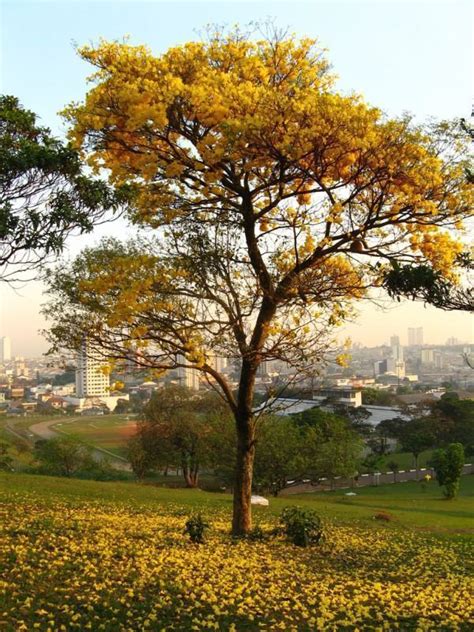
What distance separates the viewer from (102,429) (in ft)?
285

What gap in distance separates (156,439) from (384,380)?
16250cm

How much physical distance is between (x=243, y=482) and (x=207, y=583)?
3.64 metres

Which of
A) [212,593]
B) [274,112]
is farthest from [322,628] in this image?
[274,112]

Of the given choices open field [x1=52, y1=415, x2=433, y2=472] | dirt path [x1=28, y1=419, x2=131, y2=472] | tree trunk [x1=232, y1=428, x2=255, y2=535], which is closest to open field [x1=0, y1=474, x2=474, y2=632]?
tree trunk [x1=232, y1=428, x2=255, y2=535]

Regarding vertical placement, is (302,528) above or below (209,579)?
below

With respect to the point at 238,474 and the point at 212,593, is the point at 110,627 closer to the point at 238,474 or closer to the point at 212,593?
the point at 212,593

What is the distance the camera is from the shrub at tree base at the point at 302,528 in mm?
9344

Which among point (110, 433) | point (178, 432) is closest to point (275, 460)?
point (178, 432)

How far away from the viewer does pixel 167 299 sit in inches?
386

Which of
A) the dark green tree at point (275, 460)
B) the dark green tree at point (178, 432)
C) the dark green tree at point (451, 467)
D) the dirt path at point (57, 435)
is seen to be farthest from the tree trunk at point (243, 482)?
the dirt path at point (57, 435)

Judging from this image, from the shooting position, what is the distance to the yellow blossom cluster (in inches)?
212

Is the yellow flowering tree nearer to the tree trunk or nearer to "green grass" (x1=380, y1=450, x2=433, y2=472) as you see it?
the tree trunk

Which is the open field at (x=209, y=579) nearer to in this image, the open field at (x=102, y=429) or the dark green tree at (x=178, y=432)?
the dark green tree at (x=178, y=432)

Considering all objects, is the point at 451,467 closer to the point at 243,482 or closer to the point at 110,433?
the point at 243,482
